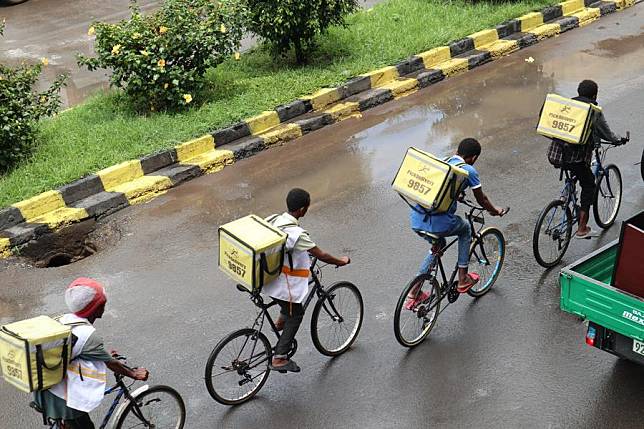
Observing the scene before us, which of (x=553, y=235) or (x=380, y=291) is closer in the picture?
(x=380, y=291)

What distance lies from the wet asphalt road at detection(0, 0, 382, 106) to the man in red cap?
329 inches

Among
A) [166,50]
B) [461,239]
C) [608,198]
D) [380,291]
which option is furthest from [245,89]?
[461,239]

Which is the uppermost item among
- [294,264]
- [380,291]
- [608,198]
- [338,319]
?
[294,264]

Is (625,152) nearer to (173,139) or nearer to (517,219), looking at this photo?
(517,219)

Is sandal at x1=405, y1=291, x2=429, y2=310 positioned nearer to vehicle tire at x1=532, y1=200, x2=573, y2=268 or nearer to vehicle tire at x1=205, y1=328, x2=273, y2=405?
vehicle tire at x1=205, y1=328, x2=273, y2=405

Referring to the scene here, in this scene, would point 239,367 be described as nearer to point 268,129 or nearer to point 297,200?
point 297,200

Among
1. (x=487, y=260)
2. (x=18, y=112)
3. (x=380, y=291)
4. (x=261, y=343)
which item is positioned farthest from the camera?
(x=18, y=112)

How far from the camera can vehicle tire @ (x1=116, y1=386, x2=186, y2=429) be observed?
5203 millimetres

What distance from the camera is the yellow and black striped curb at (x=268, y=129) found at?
8.73 metres

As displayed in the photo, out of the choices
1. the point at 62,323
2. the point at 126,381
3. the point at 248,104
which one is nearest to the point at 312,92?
the point at 248,104

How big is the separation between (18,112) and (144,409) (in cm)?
529

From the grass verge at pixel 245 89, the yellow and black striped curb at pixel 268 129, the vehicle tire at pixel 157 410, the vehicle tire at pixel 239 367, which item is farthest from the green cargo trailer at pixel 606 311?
the grass verge at pixel 245 89

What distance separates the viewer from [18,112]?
31.0 ft

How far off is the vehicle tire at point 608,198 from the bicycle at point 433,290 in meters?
1.45
